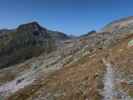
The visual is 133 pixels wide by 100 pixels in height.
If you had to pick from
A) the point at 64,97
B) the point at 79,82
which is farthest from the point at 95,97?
the point at 79,82

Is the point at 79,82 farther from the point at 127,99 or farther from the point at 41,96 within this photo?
the point at 127,99

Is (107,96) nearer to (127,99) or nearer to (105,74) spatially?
(127,99)

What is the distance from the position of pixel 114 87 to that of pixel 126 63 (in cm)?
1548

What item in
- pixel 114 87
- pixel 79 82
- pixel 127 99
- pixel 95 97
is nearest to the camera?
pixel 127 99

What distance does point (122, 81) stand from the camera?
125 ft

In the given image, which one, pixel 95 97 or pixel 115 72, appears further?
pixel 115 72

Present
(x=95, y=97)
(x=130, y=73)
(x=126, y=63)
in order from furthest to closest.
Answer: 1. (x=126, y=63)
2. (x=130, y=73)
3. (x=95, y=97)

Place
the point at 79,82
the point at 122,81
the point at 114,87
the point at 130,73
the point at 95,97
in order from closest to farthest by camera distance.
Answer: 1. the point at 95,97
2. the point at 114,87
3. the point at 122,81
4. the point at 130,73
5. the point at 79,82

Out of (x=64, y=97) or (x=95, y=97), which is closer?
(x=95, y=97)

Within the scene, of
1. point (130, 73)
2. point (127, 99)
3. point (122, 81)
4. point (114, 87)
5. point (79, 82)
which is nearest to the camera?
point (127, 99)

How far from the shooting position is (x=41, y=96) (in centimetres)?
4325

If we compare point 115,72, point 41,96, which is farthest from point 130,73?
point 41,96

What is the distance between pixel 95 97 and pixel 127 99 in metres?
4.73

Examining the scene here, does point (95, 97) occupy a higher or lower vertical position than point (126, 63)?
lower
